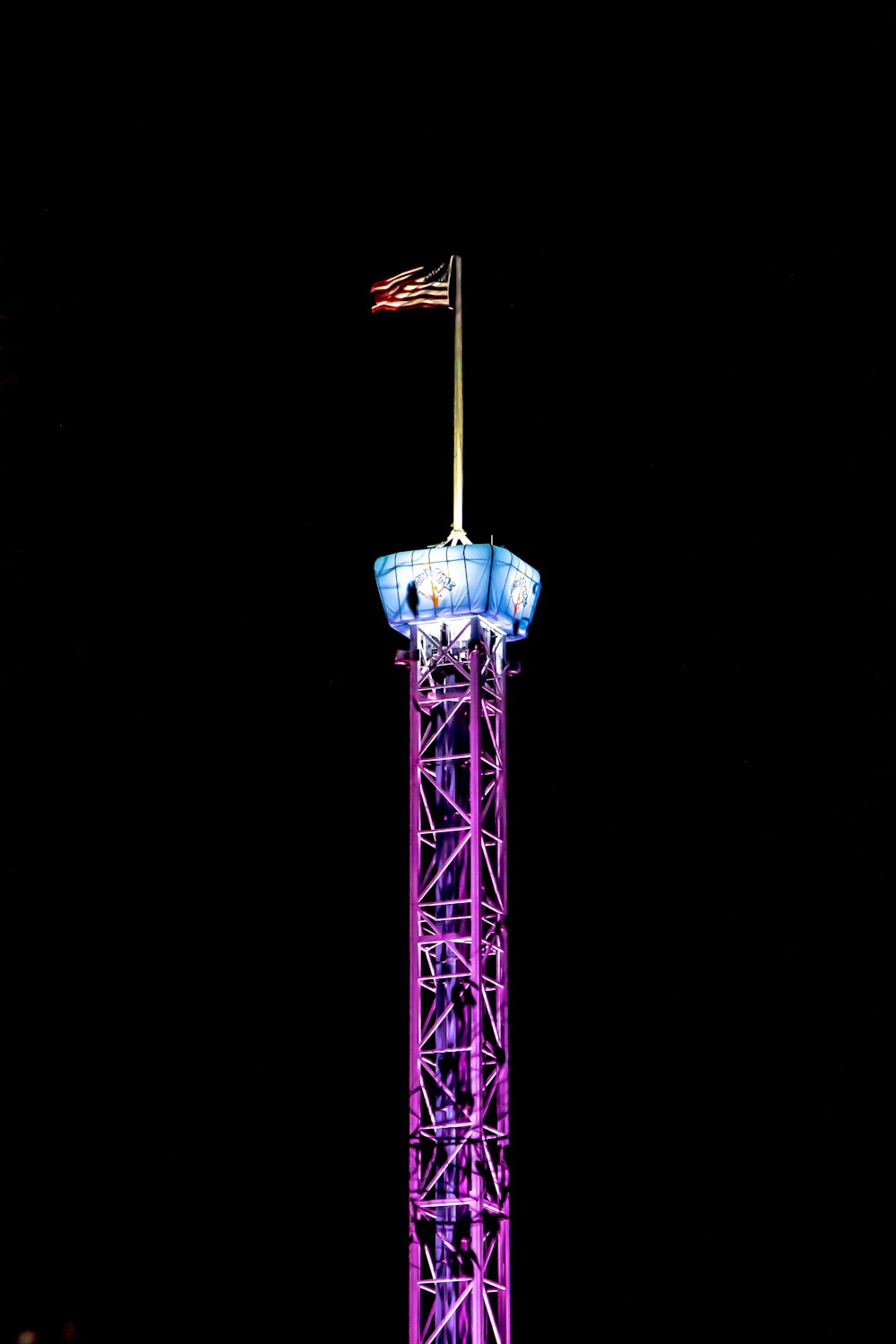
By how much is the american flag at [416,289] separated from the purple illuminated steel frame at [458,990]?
592 cm

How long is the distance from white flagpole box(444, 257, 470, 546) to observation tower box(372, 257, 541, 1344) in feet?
0.10

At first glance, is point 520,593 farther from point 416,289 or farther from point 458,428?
point 416,289

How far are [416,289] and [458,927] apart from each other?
1128cm

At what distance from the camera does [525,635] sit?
36188 millimetres

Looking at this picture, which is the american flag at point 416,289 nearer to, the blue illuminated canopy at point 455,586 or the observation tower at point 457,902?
the observation tower at point 457,902

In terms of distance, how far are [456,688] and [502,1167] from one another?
7.82 m

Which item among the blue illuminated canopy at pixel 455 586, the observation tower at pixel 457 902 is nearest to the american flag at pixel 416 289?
the observation tower at pixel 457 902

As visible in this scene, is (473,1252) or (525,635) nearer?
(473,1252)

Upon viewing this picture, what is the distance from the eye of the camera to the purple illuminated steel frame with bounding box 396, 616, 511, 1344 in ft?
105

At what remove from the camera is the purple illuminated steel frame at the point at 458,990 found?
32156mm

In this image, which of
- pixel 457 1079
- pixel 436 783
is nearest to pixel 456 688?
pixel 436 783

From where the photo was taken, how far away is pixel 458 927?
111 feet

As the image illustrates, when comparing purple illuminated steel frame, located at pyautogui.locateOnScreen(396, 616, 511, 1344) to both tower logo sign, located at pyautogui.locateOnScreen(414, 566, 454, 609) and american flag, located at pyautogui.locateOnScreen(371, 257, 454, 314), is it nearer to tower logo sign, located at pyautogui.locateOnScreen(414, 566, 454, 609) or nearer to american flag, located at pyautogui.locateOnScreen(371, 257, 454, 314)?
tower logo sign, located at pyautogui.locateOnScreen(414, 566, 454, 609)

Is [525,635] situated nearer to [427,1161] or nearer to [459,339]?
[459,339]
